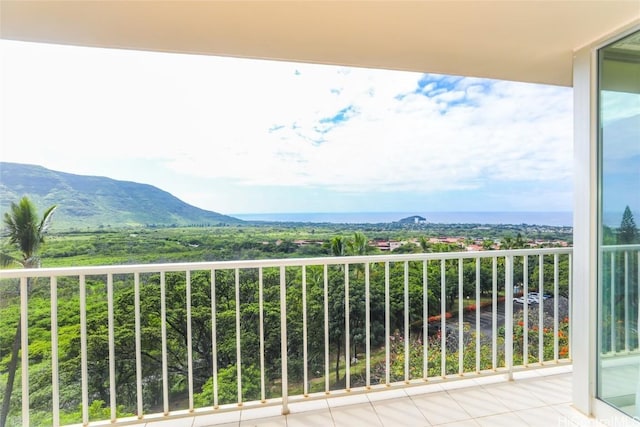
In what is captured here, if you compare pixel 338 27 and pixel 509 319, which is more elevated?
pixel 338 27

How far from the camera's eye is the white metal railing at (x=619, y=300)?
63.5 inches

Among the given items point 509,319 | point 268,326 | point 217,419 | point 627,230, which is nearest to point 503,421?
point 509,319

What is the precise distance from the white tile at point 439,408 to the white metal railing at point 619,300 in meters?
0.97

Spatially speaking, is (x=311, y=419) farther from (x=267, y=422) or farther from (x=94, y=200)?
(x=94, y=200)

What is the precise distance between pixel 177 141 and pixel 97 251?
2.05 meters

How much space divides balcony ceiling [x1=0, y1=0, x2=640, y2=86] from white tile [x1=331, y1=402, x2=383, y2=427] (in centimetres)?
232

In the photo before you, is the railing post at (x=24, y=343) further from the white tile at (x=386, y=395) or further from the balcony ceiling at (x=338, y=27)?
the white tile at (x=386, y=395)

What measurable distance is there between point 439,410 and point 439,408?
0.02 metres

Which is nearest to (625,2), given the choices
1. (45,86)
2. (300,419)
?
(300,419)

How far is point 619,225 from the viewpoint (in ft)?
5.44

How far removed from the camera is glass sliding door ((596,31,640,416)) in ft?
5.25

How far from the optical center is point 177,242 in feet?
12.4

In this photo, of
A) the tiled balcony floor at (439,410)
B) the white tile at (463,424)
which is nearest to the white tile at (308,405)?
the tiled balcony floor at (439,410)

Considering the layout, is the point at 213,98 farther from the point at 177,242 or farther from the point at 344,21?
the point at 344,21
